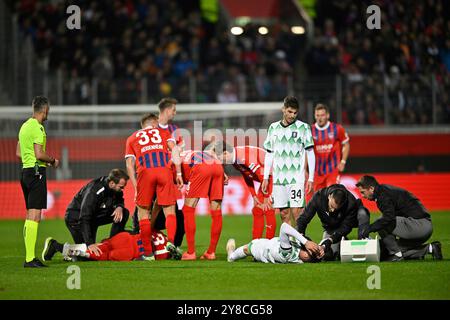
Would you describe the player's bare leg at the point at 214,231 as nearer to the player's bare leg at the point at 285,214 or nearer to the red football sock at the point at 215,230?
the red football sock at the point at 215,230

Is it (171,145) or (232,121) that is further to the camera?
(232,121)

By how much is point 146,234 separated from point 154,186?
665 millimetres

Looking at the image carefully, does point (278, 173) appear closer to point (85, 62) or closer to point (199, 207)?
point (199, 207)

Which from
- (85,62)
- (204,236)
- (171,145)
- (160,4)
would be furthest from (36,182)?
(160,4)

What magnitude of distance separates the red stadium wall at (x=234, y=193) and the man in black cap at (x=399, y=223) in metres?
10.1

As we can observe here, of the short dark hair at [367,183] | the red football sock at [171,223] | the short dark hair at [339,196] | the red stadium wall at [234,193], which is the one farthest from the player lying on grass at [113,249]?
the red stadium wall at [234,193]

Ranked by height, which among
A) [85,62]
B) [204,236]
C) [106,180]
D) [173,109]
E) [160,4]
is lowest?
[204,236]

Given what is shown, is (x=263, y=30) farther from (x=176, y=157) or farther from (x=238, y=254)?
(x=238, y=254)

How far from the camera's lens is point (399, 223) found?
11.2 meters

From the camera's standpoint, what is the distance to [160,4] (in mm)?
27828

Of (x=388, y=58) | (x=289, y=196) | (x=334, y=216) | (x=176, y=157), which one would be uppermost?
(x=388, y=58)

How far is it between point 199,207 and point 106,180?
10.1 metres

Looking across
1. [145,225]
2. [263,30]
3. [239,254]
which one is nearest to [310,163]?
[239,254]

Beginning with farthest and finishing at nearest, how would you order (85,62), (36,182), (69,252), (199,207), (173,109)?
(85,62) → (199,207) → (173,109) → (69,252) → (36,182)
